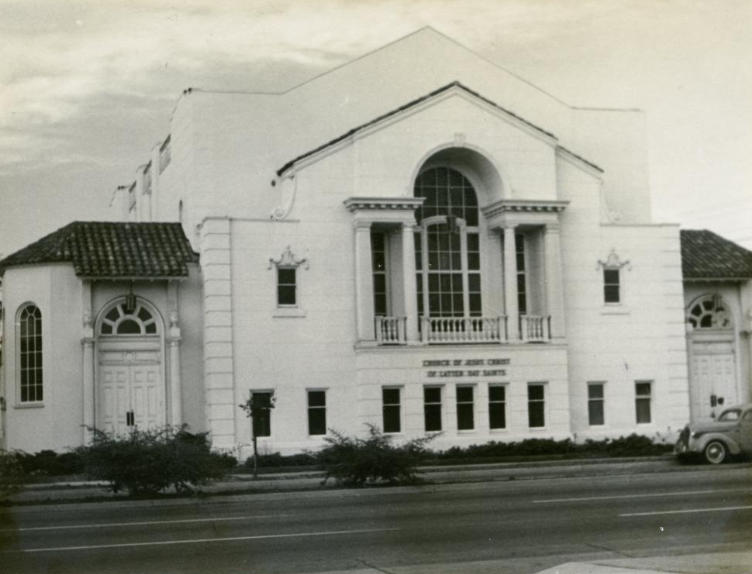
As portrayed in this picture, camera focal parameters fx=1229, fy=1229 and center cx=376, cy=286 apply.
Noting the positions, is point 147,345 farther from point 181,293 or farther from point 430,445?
point 430,445

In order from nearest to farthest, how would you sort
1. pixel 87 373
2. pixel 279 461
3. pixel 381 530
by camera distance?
pixel 381 530 < pixel 279 461 < pixel 87 373

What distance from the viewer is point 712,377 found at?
4081 centimetres

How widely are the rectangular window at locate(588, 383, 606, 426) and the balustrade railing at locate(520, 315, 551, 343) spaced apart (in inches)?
96.5

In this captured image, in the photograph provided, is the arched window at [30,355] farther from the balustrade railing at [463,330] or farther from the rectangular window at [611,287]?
the rectangular window at [611,287]

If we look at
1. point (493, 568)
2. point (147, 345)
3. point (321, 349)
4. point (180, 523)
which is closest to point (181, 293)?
point (147, 345)

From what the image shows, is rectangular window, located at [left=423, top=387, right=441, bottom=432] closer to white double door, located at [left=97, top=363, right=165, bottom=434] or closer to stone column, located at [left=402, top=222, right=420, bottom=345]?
stone column, located at [left=402, top=222, right=420, bottom=345]

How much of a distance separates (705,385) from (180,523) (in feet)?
84.4

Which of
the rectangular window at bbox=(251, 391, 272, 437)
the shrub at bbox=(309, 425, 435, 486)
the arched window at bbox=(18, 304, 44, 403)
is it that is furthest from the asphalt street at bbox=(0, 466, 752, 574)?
the arched window at bbox=(18, 304, 44, 403)

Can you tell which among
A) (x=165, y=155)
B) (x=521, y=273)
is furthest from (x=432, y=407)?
(x=165, y=155)

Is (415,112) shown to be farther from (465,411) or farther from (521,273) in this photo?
(465,411)

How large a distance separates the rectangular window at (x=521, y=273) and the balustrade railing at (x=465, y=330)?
1581 millimetres

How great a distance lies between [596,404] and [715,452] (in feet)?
19.0

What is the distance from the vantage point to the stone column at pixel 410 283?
3562 cm

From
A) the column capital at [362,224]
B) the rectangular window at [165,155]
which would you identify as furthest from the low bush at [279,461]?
the rectangular window at [165,155]
